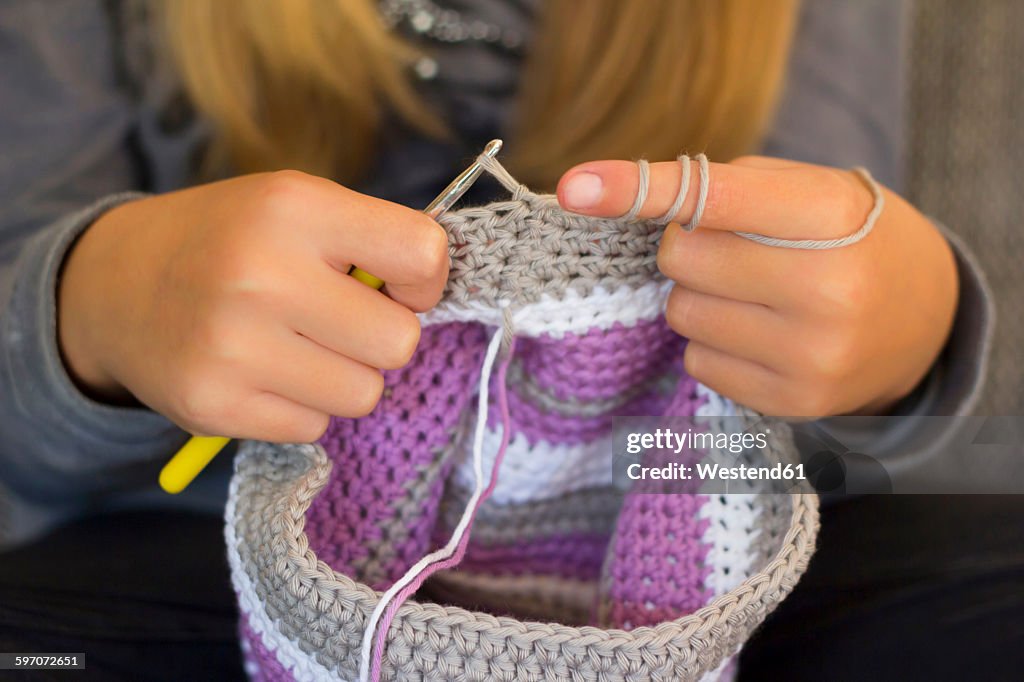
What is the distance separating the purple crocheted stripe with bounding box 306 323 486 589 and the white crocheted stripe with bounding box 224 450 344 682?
0.18 feet

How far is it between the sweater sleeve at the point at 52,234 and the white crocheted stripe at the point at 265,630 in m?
0.16

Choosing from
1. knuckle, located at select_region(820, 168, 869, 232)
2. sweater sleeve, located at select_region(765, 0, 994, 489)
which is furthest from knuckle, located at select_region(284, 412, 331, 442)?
sweater sleeve, located at select_region(765, 0, 994, 489)

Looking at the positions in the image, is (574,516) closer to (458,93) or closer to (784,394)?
(784,394)

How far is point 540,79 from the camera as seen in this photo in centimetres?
80

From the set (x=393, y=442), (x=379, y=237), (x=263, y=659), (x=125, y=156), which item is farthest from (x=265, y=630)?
(x=125, y=156)

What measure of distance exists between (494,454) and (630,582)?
125 mm

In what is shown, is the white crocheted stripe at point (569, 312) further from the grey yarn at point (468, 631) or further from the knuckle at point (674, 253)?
the grey yarn at point (468, 631)

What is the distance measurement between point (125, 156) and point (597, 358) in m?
0.57

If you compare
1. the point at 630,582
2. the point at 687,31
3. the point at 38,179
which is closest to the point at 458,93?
the point at 687,31

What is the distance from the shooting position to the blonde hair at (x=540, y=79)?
28.8 inches

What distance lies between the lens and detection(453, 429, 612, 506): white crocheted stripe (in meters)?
0.54

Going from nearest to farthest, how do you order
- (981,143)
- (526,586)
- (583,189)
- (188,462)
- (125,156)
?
(583,189), (188,462), (526,586), (125,156), (981,143)

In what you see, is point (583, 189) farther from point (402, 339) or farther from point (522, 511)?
point (522, 511)

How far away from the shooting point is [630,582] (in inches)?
20.0
